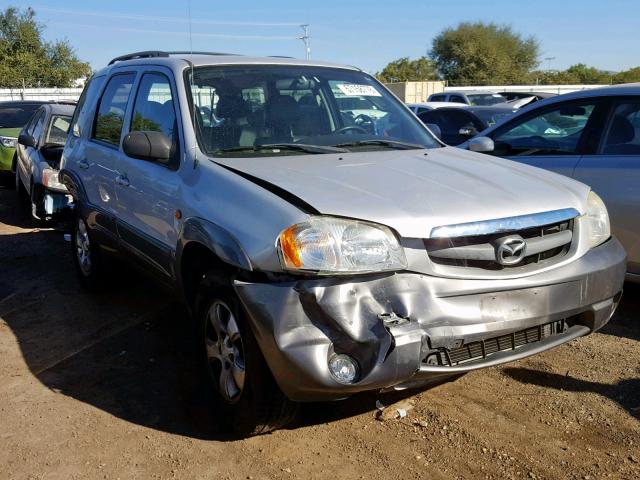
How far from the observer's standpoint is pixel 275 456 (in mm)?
3211

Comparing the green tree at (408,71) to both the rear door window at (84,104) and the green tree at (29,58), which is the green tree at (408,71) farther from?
the rear door window at (84,104)

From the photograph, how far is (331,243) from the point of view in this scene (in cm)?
284

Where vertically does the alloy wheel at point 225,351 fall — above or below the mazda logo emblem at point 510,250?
below

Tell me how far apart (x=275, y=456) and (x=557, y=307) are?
4.93 ft

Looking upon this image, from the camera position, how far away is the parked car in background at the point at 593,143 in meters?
4.70

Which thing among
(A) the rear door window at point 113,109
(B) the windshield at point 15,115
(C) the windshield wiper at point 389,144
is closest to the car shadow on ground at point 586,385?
(C) the windshield wiper at point 389,144

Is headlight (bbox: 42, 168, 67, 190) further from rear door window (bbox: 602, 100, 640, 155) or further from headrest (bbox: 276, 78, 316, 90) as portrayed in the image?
rear door window (bbox: 602, 100, 640, 155)

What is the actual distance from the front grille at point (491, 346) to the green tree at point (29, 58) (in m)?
50.8

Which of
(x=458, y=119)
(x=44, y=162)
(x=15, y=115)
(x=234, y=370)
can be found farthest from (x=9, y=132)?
(x=234, y=370)

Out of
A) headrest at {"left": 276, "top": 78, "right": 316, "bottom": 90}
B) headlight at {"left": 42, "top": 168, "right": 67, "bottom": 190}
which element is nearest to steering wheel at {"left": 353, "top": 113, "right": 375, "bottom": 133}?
headrest at {"left": 276, "top": 78, "right": 316, "bottom": 90}

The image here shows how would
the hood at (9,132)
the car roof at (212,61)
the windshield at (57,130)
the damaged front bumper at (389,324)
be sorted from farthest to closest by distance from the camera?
the hood at (9,132)
the windshield at (57,130)
the car roof at (212,61)
the damaged front bumper at (389,324)

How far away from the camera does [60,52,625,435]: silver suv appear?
280 cm

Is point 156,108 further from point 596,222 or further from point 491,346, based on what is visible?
point 596,222

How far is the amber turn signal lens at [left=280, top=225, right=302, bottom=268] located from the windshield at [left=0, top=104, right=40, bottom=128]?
10805 mm
